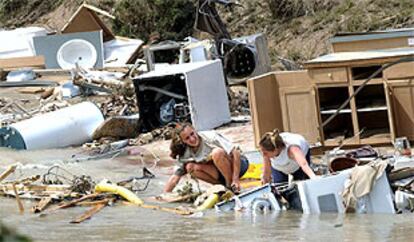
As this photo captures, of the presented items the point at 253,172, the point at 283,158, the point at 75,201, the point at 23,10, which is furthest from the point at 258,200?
the point at 23,10

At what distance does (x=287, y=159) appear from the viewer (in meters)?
7.12

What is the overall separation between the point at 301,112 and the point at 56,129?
4.57m

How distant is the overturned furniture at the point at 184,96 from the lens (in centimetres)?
1286

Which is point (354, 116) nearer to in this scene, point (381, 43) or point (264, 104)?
point (264, 104)

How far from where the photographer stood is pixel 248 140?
11586 mm

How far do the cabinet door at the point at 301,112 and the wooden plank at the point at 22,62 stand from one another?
36.1 feet

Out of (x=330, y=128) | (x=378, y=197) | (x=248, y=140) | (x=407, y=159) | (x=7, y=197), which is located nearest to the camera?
(x=378, y=197)

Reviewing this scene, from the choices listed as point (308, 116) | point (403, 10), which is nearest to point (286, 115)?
point (308, 116)

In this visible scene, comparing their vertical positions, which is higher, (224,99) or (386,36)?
(386,36)

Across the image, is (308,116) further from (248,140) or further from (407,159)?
(407,159)

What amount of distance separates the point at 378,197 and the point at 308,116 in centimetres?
362

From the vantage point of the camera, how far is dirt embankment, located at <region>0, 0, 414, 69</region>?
64.6ft

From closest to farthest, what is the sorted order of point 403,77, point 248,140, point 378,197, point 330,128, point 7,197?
point 378,197, point 7,197, point 403,77, point 330,128, point 248,140

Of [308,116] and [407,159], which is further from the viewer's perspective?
[308,116]
